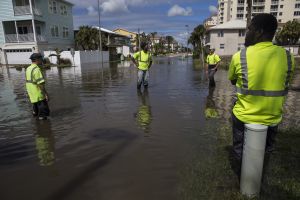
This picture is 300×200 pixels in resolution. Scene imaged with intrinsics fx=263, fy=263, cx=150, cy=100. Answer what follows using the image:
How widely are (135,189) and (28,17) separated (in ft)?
123

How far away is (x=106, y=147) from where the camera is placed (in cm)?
499

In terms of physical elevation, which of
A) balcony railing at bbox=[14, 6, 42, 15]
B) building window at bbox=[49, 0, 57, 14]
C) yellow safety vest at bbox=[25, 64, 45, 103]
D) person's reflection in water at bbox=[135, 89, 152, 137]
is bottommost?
person's reflection in water at bbox=[135, 89, 152, 137]

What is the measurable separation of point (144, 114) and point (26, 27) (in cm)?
3683

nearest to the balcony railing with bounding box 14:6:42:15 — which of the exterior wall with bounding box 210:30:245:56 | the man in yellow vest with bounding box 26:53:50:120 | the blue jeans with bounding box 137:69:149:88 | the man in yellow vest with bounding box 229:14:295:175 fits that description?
the blue jeans with bounding box 137:69:149:88

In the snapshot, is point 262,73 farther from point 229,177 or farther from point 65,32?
point 65,32

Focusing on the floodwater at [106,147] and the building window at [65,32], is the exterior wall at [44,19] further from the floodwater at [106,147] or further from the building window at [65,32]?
the floodwater at [106,147]

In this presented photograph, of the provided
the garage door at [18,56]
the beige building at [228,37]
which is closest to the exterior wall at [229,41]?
the beige building at [228,37]

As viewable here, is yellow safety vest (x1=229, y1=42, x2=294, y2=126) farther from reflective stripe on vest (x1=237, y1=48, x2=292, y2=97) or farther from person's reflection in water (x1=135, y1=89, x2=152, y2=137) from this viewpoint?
person's reflection in water (x1=135, y1=89, x2=152, y2=137)

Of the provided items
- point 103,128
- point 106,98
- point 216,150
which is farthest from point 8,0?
point 216,150

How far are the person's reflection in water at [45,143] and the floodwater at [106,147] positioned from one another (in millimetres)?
17

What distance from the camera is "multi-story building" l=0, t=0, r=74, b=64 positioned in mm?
Result: 35750

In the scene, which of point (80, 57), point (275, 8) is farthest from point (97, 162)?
point (275, 8)

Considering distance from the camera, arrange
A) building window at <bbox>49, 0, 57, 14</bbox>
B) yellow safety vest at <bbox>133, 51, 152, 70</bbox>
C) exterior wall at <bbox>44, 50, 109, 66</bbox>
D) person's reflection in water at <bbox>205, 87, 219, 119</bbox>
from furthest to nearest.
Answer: building window at <bbox>49, 0, 57, 14</bbox>
exterior wall at <bbox>44, 50, 109, 66</bbox>
yellow safety vest at <bbox>133, 51, 152, 70</bbox>
person's reflection in water at <bbox>205, 87, 219, 119</bbox>

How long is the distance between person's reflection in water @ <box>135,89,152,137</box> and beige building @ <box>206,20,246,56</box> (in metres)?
50.6
